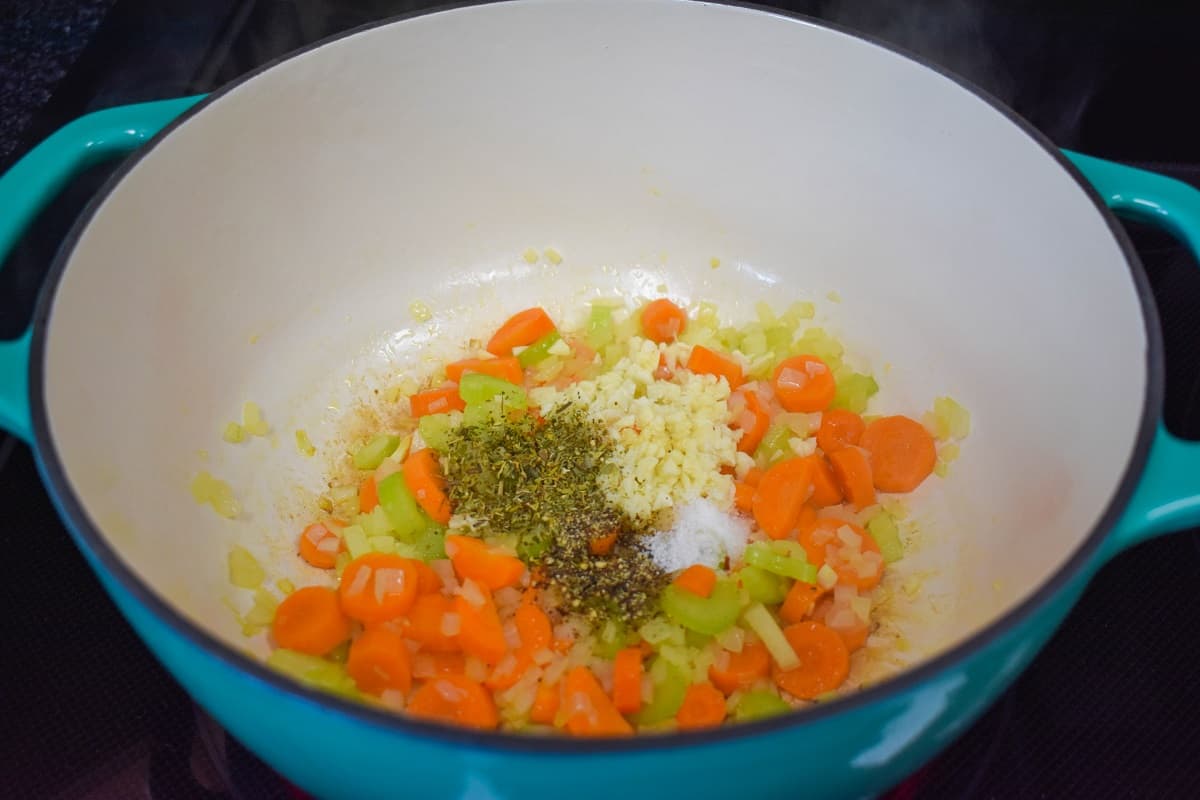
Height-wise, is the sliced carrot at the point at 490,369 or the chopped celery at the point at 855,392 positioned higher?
the sliced carrot at the point at 490,369

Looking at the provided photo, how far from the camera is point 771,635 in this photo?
4.32ft

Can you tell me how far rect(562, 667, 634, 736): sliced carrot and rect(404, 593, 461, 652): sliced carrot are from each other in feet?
0.58

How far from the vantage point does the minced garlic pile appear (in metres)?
1.46

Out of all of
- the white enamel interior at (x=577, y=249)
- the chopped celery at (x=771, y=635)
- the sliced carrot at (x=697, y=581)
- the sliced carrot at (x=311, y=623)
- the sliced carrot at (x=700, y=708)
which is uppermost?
the white enamel interior at (x=577, y=249)

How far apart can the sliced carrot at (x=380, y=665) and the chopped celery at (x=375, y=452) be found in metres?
0.37

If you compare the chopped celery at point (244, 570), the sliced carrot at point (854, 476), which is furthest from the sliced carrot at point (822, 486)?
the chopped celery at point (244, 570)

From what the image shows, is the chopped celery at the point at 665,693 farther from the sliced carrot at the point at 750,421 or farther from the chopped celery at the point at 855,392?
the chopped celery at the point at 855,392

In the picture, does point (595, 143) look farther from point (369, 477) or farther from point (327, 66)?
point (369, 477)

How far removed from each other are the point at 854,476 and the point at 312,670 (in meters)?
0.84

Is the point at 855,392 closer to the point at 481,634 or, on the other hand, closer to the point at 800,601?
the point at 800,601

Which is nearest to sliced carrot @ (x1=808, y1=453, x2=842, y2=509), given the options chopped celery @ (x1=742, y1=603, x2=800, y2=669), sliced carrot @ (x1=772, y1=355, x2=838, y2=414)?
sliced carrot @ (x1=772, y1=355, x2=838, y2=414)

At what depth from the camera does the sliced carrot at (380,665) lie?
4.15ft

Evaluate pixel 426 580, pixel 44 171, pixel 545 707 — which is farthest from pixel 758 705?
pixel 44 171

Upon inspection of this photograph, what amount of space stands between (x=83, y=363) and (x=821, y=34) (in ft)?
3.86
